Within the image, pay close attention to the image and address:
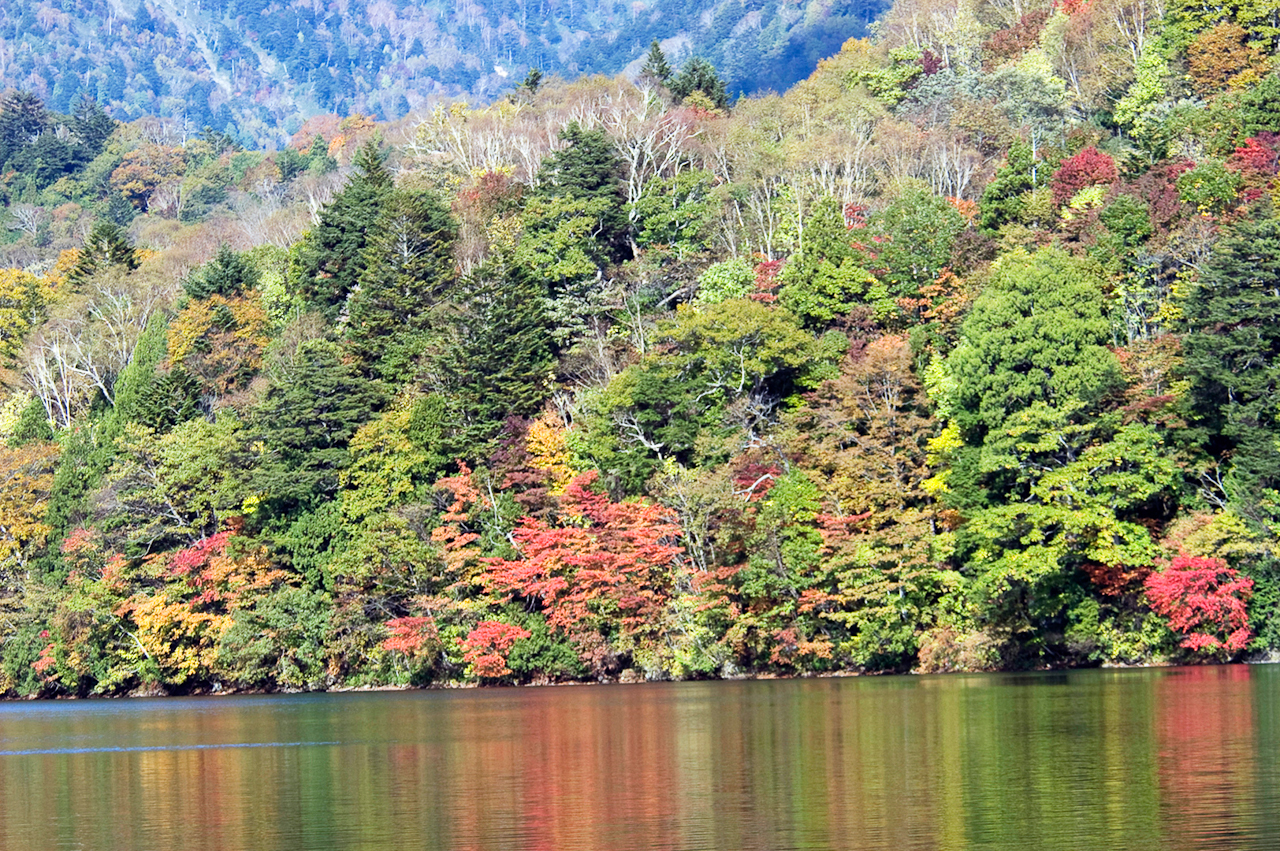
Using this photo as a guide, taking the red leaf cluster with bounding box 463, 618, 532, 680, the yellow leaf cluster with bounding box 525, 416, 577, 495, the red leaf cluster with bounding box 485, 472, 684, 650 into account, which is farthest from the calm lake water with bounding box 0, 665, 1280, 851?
the yellow leaf cluster with bounding box 525, 416, 577, 495

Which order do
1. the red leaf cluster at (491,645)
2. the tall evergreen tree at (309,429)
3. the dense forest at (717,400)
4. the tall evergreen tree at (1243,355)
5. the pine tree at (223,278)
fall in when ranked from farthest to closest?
the pine tree at (223,278), the tall evergreen tree at (309,429), the red leaf cluster at (491,645), the dense forest at (717,400), the tall evergreen tree at (1243,355)

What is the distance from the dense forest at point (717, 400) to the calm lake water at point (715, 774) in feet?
21.7

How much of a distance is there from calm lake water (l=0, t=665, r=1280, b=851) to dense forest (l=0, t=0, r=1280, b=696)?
6.61 meters

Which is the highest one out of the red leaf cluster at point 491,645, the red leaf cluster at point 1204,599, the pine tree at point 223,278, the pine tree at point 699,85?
the pine tree at point 699,85

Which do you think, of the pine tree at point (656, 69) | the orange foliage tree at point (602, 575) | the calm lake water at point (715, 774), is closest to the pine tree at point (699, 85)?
the pine tree at point (656, 69)

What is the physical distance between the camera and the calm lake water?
19.5m

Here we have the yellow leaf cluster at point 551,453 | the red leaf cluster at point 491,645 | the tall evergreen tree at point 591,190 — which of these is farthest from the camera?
the tall evergreen tree at point 591,190

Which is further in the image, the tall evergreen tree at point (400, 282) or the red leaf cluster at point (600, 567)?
the tall evergreen tree at point (400, 282)

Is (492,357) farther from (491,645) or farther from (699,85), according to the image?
(699,85)

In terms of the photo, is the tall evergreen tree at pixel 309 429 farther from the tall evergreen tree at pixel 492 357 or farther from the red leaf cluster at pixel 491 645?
the red leaf cluster at pixel 491 645

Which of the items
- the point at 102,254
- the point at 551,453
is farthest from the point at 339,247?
the point at 551,453

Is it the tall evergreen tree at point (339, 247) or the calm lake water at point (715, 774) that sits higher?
the tall evergreen tree at point (339, 247)

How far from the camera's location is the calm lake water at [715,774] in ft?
63.8

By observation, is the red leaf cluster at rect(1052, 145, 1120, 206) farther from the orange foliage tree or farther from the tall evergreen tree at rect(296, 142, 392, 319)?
the tall evergreen tree at rect(296, 142, 392, 319)
